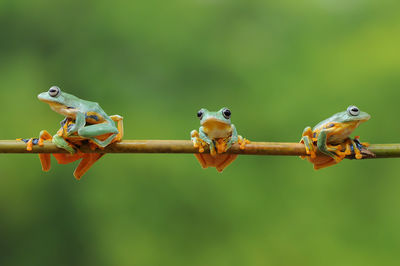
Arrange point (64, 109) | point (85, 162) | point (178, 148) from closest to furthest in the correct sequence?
point (178, 148) → point (64, 109) → point (85, 162)

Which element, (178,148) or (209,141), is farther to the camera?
(209,141)

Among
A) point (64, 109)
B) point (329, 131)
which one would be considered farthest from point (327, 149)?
point (64, 109)

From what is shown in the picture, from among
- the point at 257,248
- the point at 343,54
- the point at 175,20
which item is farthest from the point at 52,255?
the point at 343,54

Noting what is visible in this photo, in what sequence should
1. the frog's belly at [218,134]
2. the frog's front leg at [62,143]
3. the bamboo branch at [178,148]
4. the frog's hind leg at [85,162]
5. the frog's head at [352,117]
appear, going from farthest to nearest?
the frog's hind leg at [85,162] → the frog's head at [352,117] → the frog's belly at [218,134] → the frog's front leg at [62,143] → the bamboo branch at [178,148]

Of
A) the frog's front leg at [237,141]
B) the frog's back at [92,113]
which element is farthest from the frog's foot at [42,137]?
the frog's front leg at [237,141]

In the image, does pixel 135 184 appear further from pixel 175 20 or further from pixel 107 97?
pixel 175 20

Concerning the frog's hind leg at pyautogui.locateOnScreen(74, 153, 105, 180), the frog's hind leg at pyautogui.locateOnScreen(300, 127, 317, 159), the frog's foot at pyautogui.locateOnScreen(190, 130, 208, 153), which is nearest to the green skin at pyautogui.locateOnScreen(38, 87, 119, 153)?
the frog's hind leg at pyautogui.locateOnScreen(74, 153, 105, 180)

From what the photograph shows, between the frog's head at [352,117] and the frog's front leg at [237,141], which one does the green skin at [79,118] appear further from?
the frog's head at [352,117]

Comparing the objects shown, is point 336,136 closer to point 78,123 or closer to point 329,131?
point 329,131
